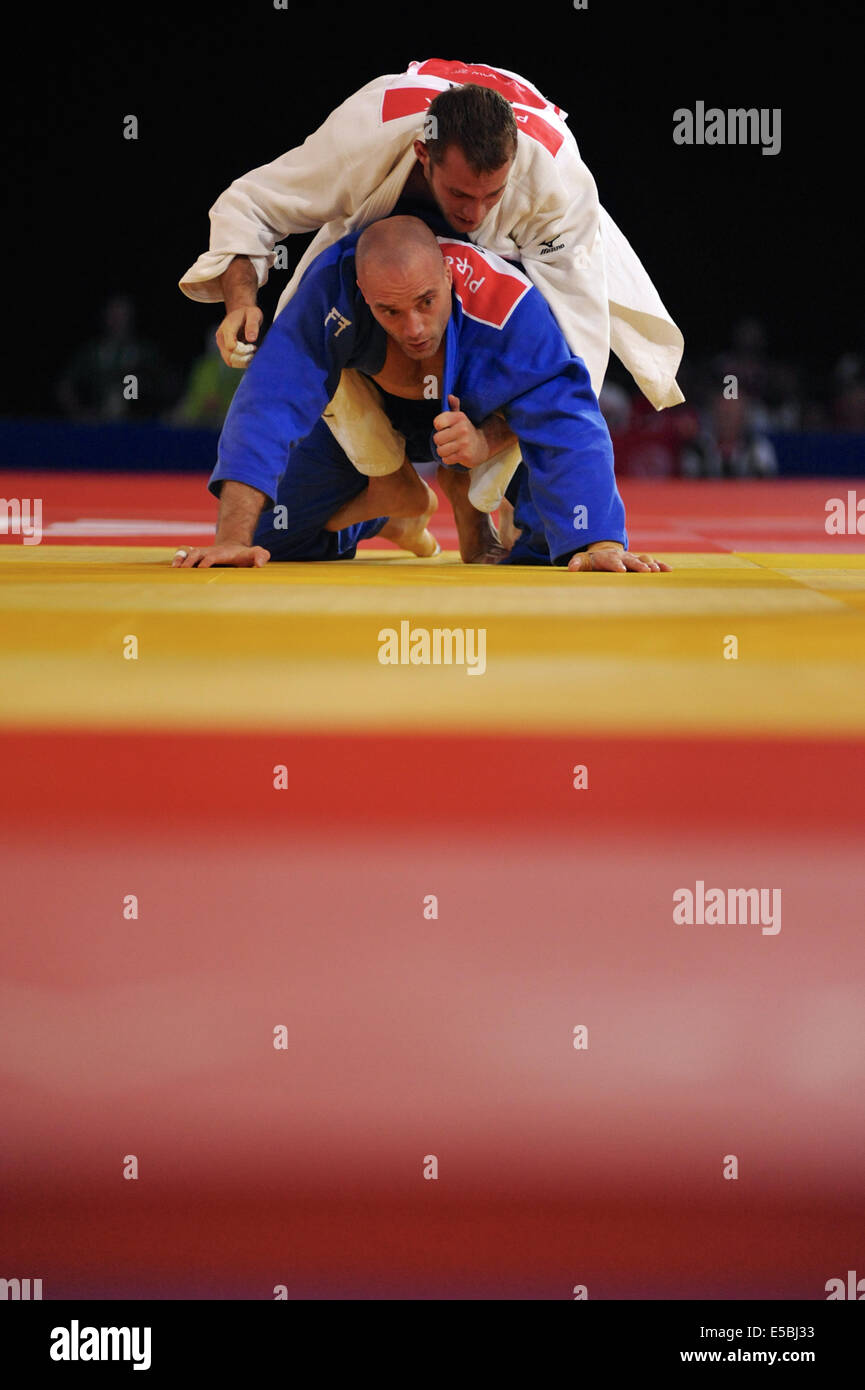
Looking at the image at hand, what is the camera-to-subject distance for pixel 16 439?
5832mm

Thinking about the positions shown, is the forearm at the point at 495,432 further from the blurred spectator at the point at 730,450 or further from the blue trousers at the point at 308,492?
the blurred spectator at the point at 730,450

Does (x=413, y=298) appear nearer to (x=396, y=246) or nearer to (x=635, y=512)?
(x=396, y=246)

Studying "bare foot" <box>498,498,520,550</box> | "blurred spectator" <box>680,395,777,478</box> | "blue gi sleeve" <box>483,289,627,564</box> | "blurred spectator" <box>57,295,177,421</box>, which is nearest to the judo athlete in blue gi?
"blue gi sleeve" <box>483,289,627,564</box>

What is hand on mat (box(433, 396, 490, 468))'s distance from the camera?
5.11 feet

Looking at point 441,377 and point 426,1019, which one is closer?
point 426,1019

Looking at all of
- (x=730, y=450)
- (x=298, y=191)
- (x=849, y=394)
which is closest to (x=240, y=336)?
(x=298, y=191)

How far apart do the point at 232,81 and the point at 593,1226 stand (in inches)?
295

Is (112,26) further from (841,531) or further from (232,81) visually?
(841,531)

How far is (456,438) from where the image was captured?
61.6 inches

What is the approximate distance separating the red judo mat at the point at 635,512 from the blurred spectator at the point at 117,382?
1140 mm

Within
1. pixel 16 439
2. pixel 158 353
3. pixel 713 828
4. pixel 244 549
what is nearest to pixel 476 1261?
pixel 713 828

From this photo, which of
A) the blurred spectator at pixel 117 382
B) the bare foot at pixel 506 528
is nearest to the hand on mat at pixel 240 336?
the bare foot at pixel 506 528

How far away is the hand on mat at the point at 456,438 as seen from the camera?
5.11ft

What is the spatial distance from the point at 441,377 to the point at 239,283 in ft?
0.90
